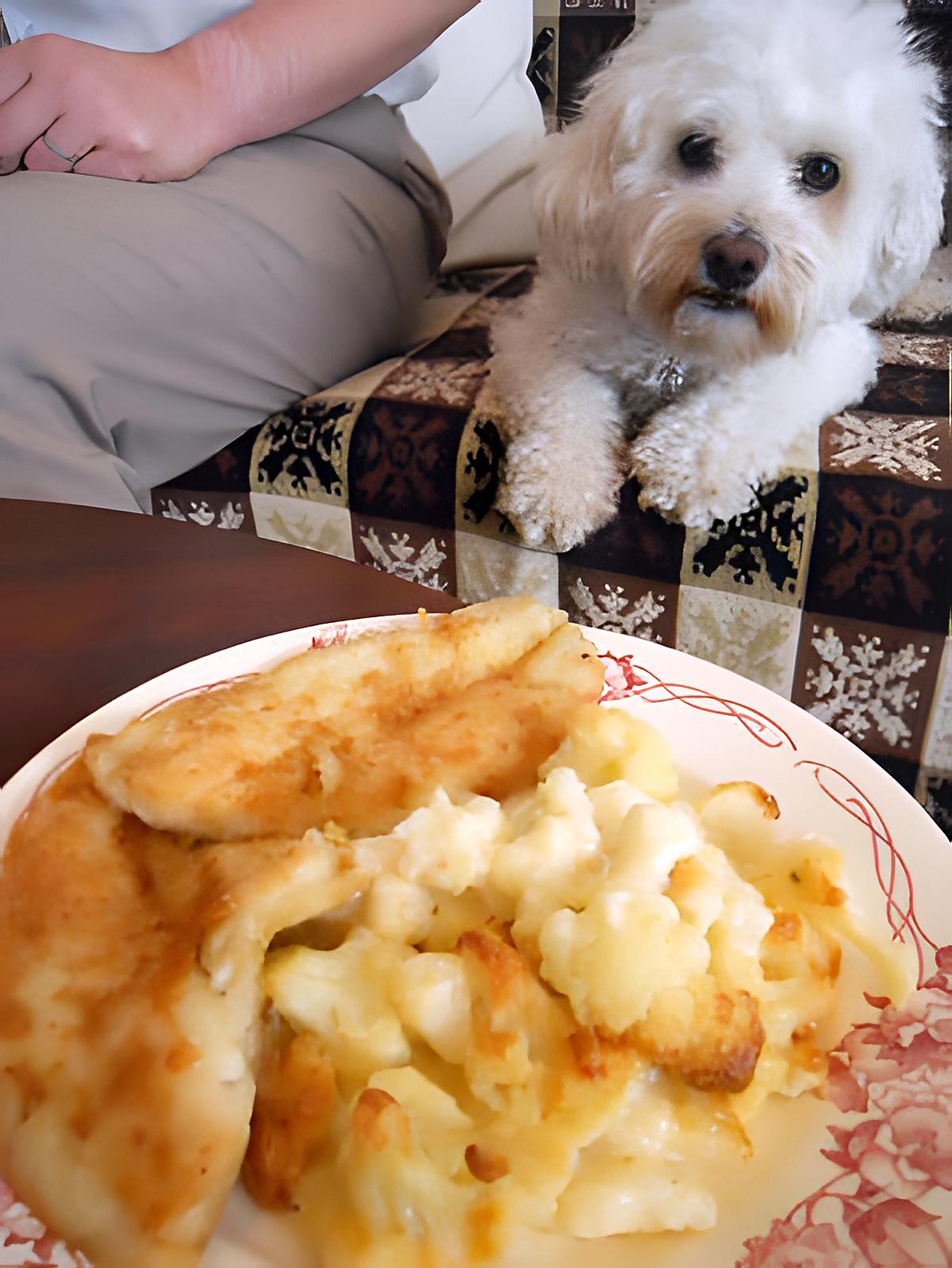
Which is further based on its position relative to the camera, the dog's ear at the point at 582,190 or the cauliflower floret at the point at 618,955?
the dog's ear at the point at 582,190

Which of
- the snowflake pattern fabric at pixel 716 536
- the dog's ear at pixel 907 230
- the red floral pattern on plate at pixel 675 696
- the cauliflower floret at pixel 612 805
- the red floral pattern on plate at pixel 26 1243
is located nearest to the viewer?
the red floral pattern on plate at pixel 26 1243

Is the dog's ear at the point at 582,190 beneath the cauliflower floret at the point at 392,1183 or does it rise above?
above

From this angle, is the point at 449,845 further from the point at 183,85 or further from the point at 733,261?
the point at 183,85

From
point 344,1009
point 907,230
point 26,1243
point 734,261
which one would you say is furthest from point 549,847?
point 907,230

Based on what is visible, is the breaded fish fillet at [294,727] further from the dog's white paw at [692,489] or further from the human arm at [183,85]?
the human arm at [183,85]

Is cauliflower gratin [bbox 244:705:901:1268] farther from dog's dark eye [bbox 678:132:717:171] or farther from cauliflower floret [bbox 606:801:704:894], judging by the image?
dog's dark eye [bbox 678:132:717:171]

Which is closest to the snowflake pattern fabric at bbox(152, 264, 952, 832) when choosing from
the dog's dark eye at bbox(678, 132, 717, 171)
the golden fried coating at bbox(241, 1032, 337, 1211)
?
the dog's dark eye at bbox(678, 132, 717, 171)

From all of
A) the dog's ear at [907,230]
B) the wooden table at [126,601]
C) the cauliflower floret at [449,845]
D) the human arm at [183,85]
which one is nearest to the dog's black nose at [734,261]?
the dog's ear at [907,230]
